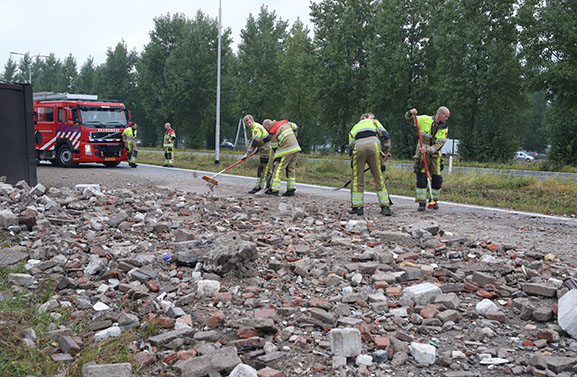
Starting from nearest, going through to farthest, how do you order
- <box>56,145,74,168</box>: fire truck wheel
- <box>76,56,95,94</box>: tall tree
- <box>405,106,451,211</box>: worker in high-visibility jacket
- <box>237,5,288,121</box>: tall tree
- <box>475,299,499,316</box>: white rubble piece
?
1. <box>475,299,499,316</box>: white rubble piece
2. <box>405,106,451,211</box>: worker in high-visibility jacket
3. <box>56,145,74,168</box>: fire truck wheel
4. <box>237,5,288,121</box>: tall tree
5. <box>76,56,95,94</box>: tall tree

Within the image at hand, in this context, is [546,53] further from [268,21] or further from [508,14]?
[268,21]

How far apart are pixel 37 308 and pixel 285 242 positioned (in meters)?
3.00

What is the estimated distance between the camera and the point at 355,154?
9.10 metres

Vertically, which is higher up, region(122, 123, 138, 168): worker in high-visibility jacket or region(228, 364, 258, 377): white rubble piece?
region(122, 123, 138, 168): worker in high-visibility jacket

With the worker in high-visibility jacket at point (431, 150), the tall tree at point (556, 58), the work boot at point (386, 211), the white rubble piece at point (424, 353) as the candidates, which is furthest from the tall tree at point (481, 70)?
the white rubble piece at point (424, 353)

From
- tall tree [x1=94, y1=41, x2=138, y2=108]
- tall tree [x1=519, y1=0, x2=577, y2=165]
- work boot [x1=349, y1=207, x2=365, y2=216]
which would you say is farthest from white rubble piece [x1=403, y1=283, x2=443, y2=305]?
tall tree [x1=94, y1=41, x2=138, y2=108]

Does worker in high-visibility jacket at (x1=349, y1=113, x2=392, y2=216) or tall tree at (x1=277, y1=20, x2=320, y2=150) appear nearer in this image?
worker in high-visibility jacket at (x1=349, y1=113, x2=392, y2=216)

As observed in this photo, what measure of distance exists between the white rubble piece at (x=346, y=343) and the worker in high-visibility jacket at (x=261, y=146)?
329 inches

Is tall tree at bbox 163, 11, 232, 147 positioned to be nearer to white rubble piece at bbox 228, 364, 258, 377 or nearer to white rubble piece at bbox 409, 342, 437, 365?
white rubble piece at bbox 409, 342, 437, 365

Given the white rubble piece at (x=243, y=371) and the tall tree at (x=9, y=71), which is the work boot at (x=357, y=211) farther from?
the tall tree at (x=9, y=71)

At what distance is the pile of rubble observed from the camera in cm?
358

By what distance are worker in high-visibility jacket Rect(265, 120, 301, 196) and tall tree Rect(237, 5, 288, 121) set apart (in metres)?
26.4

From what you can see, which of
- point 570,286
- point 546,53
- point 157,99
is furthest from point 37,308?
point 157,99

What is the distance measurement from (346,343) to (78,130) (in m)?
17.5
